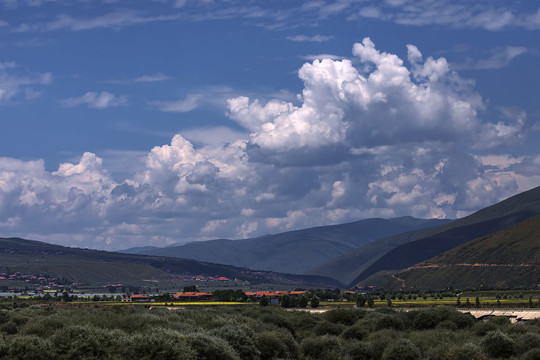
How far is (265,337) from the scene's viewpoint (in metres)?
70.8

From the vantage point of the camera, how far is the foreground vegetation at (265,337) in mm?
56438

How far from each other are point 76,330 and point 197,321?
74.2 feet

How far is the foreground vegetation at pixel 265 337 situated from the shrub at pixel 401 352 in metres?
0.06

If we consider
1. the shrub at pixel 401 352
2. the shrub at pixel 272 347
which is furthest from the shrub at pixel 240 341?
the shrub at pixel 401 352

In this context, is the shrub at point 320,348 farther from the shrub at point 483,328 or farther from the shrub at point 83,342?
the shrub at point 83,342

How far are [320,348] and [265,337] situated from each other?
806 centimetres

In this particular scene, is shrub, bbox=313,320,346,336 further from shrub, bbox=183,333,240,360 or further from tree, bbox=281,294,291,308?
tree, bbox=281,294,291,308

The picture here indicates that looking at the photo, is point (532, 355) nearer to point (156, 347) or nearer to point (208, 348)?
point (208, 348)

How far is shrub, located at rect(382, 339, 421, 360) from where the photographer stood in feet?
224

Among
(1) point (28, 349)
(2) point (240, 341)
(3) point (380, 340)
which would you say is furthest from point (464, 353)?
(1) point (28, 349)

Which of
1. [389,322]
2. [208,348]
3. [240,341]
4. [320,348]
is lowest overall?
[320,348]

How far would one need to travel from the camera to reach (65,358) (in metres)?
56.3

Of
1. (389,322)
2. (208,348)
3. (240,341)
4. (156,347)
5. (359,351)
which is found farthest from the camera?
(389,322)

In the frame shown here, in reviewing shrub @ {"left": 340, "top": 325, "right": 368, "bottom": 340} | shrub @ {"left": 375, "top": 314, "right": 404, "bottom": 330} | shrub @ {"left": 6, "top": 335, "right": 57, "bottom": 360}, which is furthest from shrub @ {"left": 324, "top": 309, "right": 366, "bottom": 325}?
shrub @ {"left": 6, "top": 335, "right": 57, "bottom": 360}
